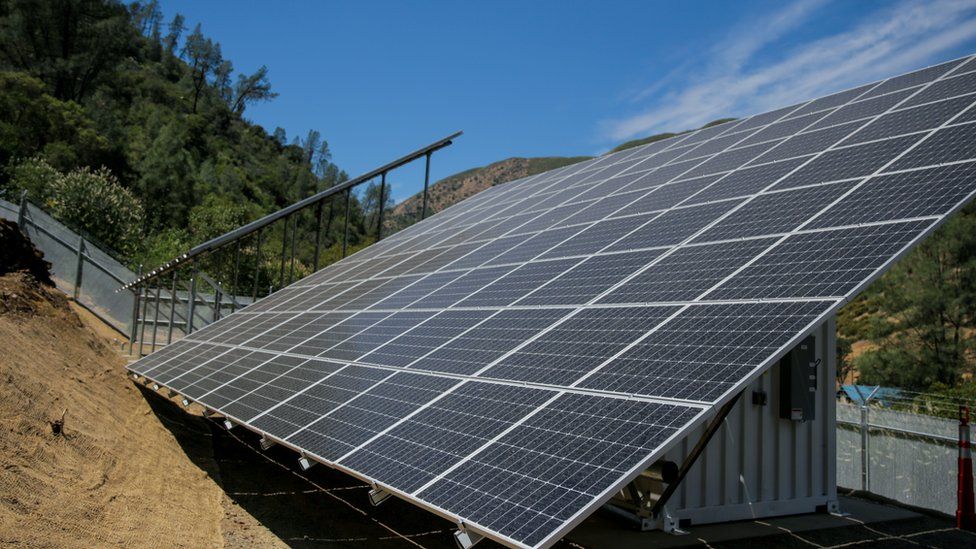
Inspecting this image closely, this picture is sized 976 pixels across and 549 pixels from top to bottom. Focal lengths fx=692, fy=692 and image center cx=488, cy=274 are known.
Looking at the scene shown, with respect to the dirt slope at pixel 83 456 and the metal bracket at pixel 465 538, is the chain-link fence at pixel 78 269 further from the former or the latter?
the metal bracket at pixel 465 538

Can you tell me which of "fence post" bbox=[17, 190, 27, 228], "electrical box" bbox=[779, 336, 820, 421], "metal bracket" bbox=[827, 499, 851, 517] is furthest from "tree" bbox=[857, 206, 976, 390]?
"fence post" bbox=[17, 190, 27, 228]

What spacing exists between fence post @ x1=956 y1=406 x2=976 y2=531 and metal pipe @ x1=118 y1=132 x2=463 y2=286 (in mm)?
18169

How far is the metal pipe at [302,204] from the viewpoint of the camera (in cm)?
2067

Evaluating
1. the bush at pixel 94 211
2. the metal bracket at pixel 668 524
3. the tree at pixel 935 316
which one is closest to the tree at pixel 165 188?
the bush at pixel 94 211

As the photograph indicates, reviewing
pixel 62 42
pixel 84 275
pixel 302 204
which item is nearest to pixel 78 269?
pixel 84 275

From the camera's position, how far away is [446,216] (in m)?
25.5

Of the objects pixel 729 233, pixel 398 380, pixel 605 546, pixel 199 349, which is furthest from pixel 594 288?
pixel 199 349

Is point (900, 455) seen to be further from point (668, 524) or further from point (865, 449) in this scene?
point (668, 524)

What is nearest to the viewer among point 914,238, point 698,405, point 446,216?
point 698,405

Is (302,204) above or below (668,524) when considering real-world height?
above

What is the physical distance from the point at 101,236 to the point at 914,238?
1770 inches

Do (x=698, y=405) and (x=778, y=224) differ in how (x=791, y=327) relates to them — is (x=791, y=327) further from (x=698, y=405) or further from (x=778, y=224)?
(x=778, y=224)

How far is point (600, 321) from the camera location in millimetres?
8023

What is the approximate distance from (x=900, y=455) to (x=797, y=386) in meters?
5.21
